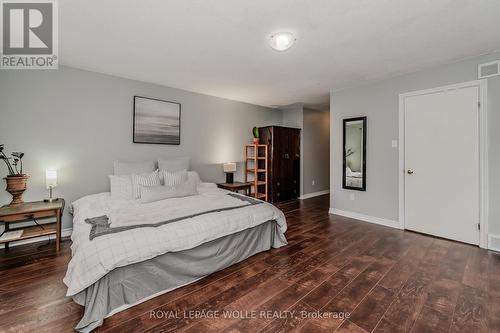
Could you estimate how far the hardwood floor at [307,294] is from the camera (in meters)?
1.59

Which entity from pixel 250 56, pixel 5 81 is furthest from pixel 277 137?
pixel 5 81

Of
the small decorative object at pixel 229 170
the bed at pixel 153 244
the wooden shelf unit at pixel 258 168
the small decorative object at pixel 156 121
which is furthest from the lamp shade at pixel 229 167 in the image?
the bed at pixel 153 244

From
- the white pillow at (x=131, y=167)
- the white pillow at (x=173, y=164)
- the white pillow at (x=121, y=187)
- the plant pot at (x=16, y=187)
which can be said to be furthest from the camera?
the white pillow at (x=173, y=164)

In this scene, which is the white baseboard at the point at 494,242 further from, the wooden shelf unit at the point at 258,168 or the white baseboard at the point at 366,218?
the wooden shelf unit at the point at 258,168

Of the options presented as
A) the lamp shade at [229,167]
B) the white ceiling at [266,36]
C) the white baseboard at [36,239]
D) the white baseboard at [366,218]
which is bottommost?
the white baseboard at [36,239]

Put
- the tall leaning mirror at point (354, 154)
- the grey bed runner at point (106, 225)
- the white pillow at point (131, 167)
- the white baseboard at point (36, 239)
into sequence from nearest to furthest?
the grey bed runner at point (106, 225), the white baseboard at point (36, 239), the white pillow at point (131, 167), the tall leaning mirror at point (354, 154)

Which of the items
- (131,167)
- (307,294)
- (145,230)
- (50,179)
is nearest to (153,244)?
(145,230)

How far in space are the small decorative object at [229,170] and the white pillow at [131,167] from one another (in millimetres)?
1607

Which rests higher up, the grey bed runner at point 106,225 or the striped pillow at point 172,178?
the striped pillow at point 172,178

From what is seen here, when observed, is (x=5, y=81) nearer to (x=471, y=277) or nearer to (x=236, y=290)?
(x=236, y=290)

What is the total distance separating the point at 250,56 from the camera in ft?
9.39

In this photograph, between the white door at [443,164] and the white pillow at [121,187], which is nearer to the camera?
the white door at [443,164]

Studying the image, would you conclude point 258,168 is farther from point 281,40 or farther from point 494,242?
point 494,242

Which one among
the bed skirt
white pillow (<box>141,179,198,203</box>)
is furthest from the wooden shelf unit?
the bed skirt
